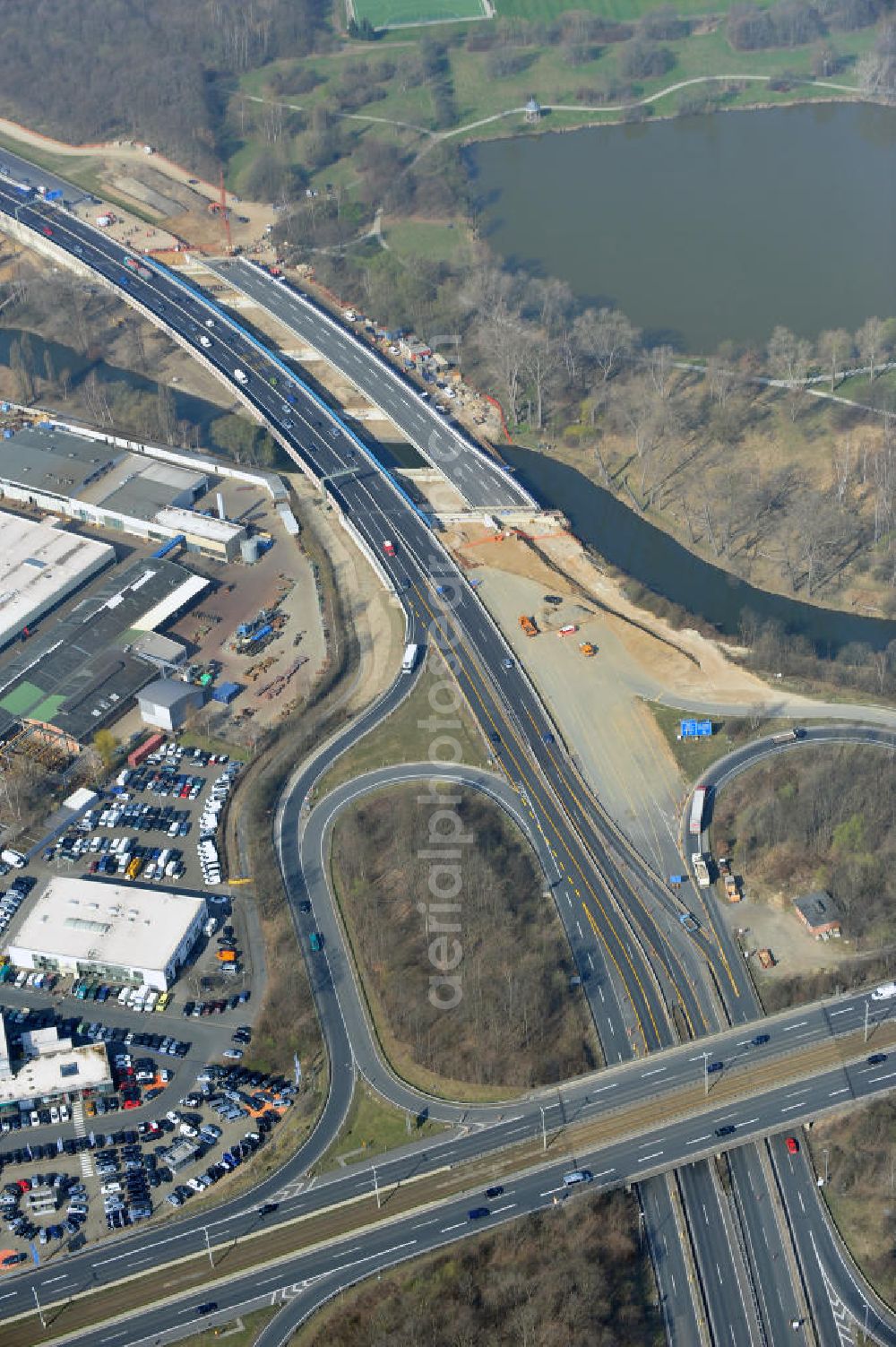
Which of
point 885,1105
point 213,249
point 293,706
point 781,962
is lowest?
point 885,1105

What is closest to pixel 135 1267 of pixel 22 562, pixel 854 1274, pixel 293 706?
pixel 854 1274

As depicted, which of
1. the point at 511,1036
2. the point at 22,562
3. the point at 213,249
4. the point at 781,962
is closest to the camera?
the point at 511,1036

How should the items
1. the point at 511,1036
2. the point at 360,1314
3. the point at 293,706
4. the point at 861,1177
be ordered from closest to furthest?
the point at 360,1314 < the point at 861,1177 < the point at 511,1036 < the point at 293,706

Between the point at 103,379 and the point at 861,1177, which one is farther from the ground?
the point at 103,379

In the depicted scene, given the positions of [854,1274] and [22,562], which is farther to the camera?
[22,562]

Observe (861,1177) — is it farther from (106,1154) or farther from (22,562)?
(22,562)

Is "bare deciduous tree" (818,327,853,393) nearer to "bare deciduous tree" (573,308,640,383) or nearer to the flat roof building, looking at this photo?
"bare deciduous tree" (573,308,640,383)
